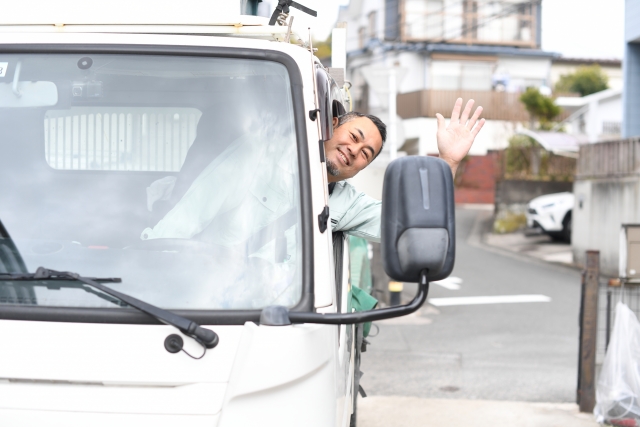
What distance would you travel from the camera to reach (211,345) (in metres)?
2.14

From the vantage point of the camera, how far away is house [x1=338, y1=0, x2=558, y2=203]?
34094 mm

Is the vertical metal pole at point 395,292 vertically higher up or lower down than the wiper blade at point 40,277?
lower down

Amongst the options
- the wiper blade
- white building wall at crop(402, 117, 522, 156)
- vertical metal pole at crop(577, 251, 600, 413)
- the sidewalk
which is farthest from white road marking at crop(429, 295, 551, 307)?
white building wall at crop(402, 117, 522, 156)

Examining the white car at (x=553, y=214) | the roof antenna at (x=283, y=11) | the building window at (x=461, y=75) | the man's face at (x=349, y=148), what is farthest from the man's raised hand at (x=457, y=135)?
the building window at (x=461, y=75)

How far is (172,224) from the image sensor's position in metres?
2.39

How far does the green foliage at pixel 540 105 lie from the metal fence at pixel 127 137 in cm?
2726

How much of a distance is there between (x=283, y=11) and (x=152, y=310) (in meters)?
1.39

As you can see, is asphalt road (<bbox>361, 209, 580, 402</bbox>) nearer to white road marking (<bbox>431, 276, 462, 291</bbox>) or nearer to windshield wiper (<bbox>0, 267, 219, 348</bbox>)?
white road marking (<bbox>431, 276, 462, 291</bbox>)

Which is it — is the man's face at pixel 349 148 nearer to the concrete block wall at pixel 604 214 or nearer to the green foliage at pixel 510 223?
the concrete block wall at pixel 604 214

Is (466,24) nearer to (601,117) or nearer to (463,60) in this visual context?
(463,60)

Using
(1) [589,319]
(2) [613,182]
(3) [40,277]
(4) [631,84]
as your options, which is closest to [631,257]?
(1) [589,319]

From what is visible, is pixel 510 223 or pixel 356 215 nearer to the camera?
pixel 356 215

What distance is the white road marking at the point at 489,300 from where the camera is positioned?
41.6 ft

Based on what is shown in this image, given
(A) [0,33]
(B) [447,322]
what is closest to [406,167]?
(A) [0,33]
